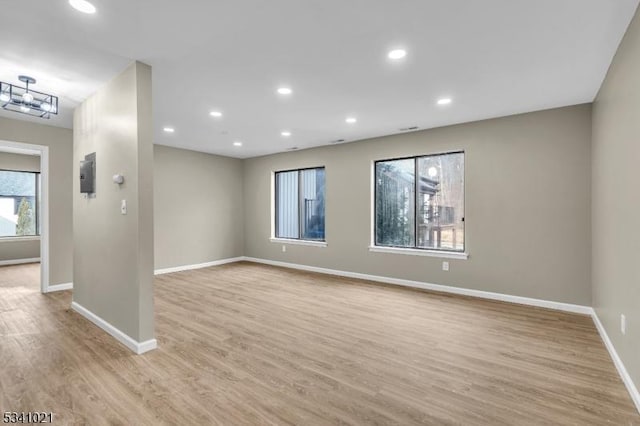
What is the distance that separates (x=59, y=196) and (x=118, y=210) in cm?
286

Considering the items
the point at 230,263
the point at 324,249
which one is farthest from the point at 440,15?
the point at 230,263

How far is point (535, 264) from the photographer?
414 cm

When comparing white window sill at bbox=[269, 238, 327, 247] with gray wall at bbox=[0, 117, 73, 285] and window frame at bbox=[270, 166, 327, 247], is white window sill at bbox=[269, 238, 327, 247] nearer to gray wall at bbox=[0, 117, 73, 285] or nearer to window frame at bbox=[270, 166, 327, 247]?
window frame at bbox=[270, 166, 327, 247]

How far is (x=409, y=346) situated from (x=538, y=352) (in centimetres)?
114

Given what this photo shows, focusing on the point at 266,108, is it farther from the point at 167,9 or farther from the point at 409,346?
the point at 409,346

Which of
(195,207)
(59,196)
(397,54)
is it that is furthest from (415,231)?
(59,196)

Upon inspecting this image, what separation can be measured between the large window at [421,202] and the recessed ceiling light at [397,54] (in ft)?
8.90

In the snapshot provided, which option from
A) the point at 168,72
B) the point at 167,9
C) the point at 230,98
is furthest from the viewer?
the point at 230,98

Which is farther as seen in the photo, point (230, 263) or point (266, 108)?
point (230, 263)

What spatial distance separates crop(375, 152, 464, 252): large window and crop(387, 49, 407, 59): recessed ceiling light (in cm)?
271

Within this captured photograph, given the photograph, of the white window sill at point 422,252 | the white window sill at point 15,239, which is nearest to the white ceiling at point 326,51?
the white window sill at point 422,252

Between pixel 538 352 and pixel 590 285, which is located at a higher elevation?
pixel 590 285

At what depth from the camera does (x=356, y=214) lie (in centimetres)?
592

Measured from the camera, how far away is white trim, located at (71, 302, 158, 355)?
2793 mm
